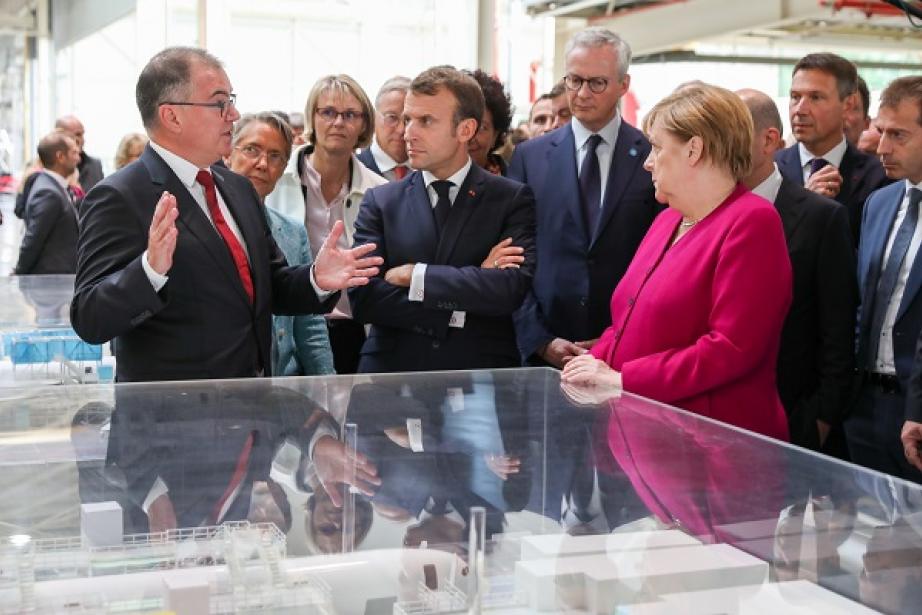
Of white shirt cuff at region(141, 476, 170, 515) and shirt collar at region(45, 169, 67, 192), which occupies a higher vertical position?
shirt collar at region(45, 169, 67, 192)

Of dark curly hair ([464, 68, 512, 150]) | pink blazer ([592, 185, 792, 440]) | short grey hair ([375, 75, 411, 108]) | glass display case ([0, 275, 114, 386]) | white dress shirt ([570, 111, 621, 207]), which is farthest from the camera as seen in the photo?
short grey hair ([375, 75, 411, 108])

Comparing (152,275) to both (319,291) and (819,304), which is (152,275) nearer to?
(319,291)

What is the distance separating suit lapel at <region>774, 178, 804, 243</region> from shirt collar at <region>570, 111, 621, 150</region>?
0.65 metres

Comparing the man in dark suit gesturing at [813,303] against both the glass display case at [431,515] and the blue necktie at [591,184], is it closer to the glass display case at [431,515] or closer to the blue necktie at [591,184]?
the blue necktie at [591,184]

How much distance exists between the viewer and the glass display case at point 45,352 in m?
3.36

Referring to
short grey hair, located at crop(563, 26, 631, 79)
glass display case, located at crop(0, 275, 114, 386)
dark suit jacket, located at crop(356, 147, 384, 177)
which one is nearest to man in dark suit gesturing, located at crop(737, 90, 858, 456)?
short grey hair, located at crop(563, 26, 631, 79)

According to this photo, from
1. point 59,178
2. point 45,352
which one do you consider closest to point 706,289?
point 45,352

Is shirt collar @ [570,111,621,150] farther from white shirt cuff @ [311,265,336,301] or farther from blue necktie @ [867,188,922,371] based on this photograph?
white shirt cuff @ [311,265,336,301]

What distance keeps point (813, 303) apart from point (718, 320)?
2.86 ft

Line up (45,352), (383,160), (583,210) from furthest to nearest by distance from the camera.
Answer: (383,160) < (583,210) < (45,352)

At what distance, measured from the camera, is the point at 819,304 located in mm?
3197

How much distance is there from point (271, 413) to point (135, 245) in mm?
768

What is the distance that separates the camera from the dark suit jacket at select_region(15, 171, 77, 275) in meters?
7.05

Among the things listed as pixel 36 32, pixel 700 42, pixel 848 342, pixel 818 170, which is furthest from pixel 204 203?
pixel 36 32
